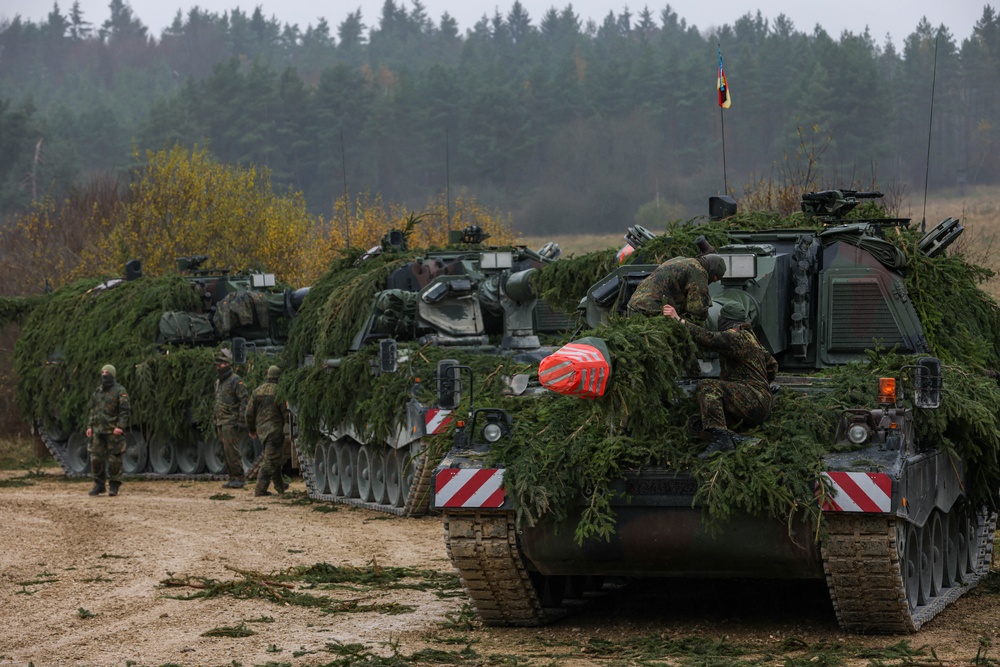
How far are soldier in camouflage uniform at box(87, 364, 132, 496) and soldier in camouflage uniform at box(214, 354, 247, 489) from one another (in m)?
1.38

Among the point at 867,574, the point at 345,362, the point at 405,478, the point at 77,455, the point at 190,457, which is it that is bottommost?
the point at 77,455

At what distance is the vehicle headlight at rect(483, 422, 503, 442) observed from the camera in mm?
9680

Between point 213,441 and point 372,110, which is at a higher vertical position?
point 372,110

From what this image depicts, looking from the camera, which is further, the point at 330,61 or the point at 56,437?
the point at 330,61

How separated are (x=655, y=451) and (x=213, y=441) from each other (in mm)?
13987

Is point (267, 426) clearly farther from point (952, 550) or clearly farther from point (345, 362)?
point (952, 550)

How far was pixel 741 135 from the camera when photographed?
188 feet

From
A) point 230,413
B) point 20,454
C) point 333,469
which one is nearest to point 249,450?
point 230,413

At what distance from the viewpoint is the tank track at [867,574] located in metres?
8.80

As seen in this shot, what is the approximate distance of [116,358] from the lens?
23172mm

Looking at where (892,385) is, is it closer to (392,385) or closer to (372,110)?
(392,385)

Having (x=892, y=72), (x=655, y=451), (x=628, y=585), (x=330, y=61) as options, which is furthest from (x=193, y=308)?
(x=330, y=61)

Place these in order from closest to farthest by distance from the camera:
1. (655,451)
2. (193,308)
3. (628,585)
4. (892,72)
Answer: (655,451) → (628,585) → (193,308) → (892,72)

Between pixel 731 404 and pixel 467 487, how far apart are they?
1.53 m
